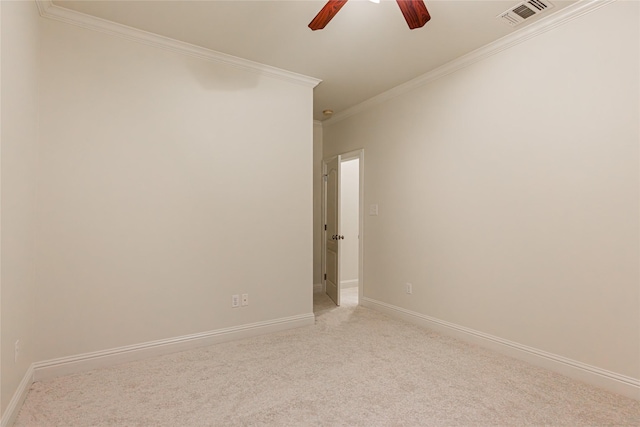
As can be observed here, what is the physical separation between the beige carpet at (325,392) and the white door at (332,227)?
169cm

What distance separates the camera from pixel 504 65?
9.73 feet

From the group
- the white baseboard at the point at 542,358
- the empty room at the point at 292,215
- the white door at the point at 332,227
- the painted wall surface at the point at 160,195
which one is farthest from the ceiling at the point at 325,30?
the white baseboard at the point at 542,358

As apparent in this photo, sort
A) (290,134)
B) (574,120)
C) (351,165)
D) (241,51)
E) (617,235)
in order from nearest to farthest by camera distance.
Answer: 1. (617,235)
2. (574,120)
3. (241,51)
4. (290,134)
5. (351,165)

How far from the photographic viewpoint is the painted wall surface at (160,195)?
2.55 metres

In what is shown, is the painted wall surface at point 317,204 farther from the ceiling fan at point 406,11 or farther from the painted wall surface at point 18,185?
the painted wall surface at point 18,185

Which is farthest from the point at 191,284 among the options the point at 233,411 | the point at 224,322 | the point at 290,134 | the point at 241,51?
the point at 241,51

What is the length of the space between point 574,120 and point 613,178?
1.67ft

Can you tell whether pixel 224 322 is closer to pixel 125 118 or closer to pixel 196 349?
pixel 196 349

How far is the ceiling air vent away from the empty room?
0.02 metres

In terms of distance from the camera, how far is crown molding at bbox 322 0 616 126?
8.00ft

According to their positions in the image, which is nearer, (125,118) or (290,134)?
(125,118)

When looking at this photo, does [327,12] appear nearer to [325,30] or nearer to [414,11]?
[414,11]

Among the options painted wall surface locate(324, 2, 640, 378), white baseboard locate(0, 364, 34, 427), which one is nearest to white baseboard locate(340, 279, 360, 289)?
painted wall surface locate(324, 2, 640, 378)

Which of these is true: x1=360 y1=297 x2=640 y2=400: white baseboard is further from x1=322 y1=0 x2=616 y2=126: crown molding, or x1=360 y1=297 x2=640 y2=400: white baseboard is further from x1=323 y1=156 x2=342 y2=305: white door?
x1=322 y1=0 x2=616 y2=126: crown molding
